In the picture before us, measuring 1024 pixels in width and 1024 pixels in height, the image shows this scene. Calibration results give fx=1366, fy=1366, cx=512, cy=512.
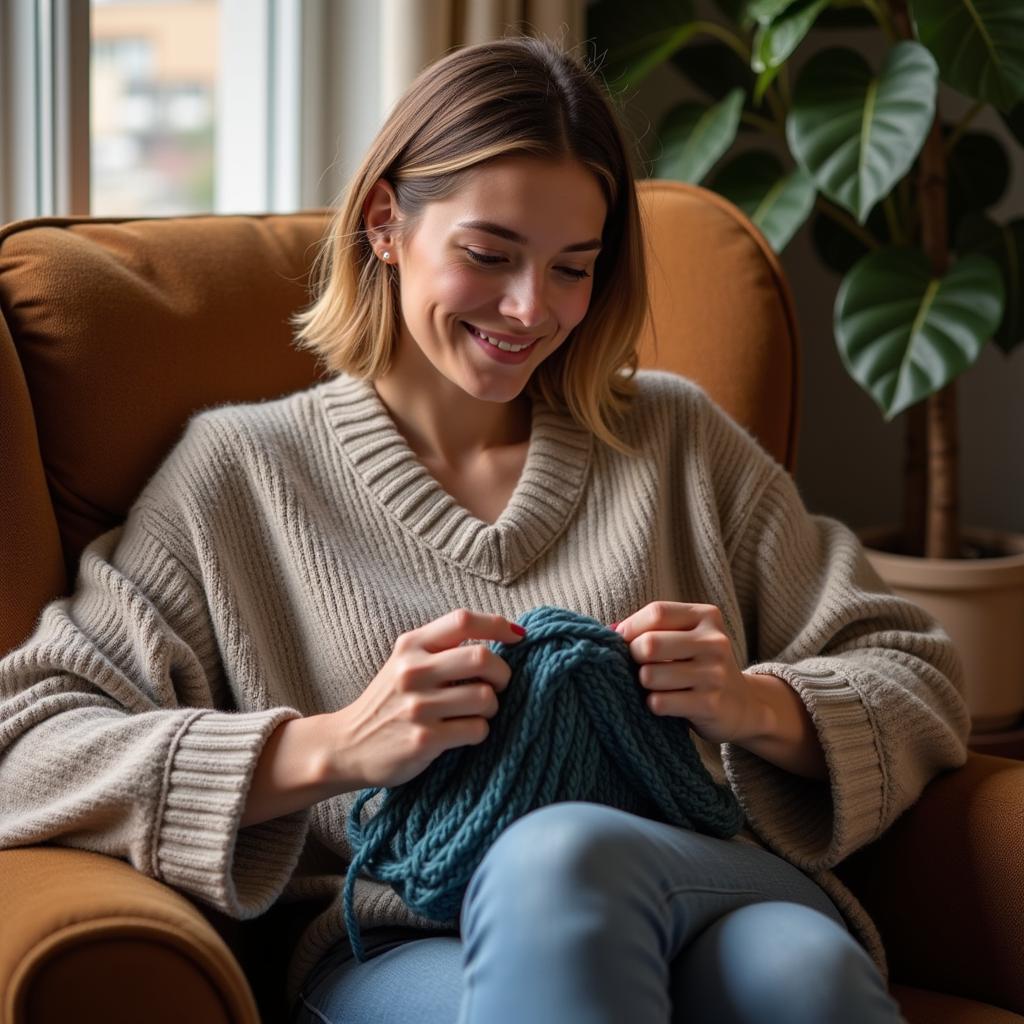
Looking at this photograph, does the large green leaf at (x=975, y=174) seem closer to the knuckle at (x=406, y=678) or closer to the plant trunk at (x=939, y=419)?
the plant trunk at (x=939, y=419)

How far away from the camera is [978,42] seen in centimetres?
189

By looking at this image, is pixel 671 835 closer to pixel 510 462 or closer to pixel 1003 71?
pixel 510 462

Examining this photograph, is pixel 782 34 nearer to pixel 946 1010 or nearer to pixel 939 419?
pixel 939 419

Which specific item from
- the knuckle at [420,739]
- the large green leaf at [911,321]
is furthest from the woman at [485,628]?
the large green leaf at [911,321]

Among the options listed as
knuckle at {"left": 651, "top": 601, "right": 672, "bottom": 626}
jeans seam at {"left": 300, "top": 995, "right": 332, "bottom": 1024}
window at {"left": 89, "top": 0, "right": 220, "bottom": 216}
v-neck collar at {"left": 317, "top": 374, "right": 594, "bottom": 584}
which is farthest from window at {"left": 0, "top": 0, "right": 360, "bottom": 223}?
jeans seam at {"left": 300, "top": 995, "right": 332, "bottom": 1024}

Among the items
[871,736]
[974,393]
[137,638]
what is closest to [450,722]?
[137,638]

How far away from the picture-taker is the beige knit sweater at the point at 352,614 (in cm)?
109

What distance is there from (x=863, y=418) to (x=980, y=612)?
2.76 feet

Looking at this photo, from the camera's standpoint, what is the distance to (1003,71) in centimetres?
189

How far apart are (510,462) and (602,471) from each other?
96mm

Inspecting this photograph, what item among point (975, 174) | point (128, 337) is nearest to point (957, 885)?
point (128, 337)

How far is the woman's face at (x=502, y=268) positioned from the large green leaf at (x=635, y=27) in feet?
3.65

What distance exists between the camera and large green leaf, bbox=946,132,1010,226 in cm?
238

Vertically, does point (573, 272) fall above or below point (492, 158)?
below
